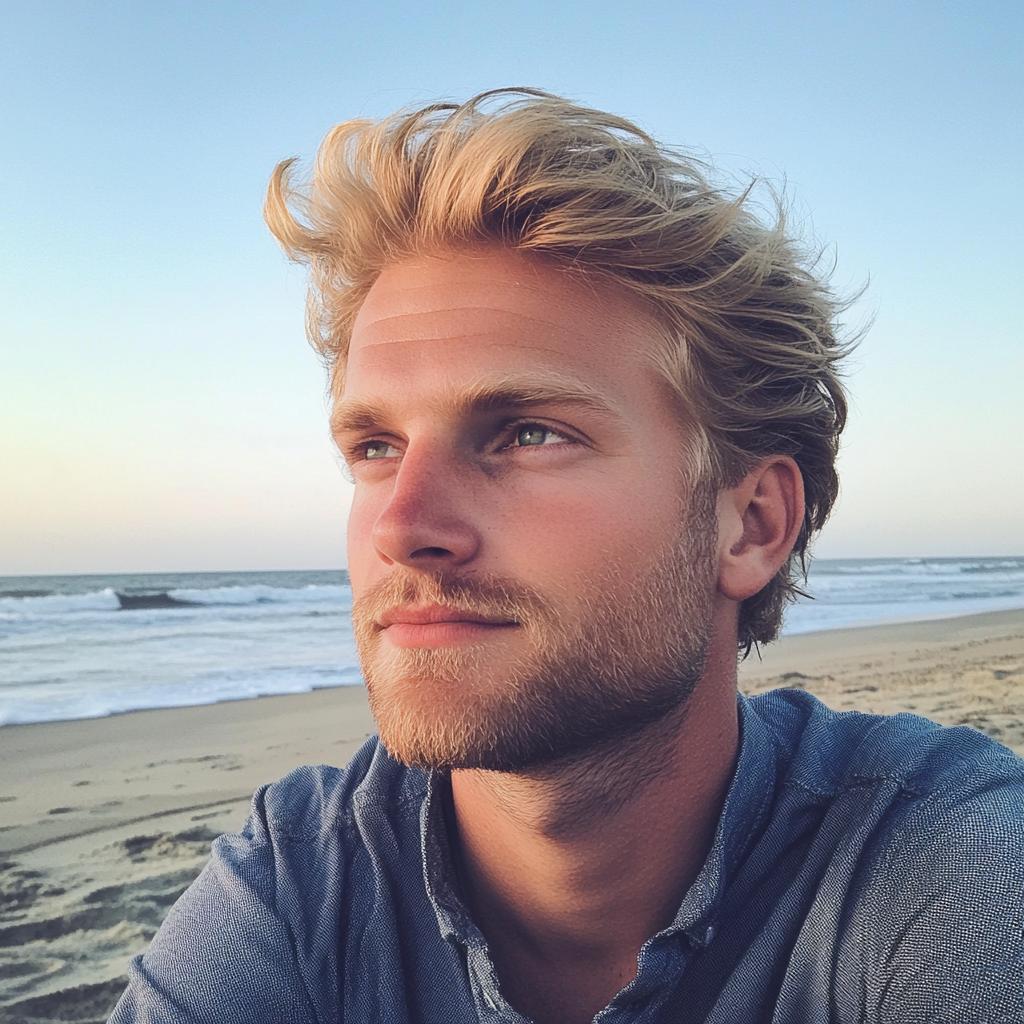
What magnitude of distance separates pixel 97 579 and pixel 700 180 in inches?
1763

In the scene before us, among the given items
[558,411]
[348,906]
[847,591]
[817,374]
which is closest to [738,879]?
[348,906]

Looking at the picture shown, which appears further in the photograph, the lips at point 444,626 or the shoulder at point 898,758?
the lips at point 444,626

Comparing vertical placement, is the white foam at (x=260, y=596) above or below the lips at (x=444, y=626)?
below

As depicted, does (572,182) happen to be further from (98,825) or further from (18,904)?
(98,825)

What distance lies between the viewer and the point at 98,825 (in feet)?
15.3

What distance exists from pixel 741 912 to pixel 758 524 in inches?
40.8

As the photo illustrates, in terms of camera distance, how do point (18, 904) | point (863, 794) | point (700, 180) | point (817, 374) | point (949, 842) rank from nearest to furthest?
1. point (949, 842)
2. point (863, 794)
3. point (700, 180)
4. point (817, 374)
5. point (18, 904)

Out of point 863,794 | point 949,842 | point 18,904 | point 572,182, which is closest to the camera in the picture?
point 949,842

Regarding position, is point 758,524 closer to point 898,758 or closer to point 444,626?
point 898,758

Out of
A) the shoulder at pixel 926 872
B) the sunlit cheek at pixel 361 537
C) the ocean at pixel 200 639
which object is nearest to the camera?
the shoulder at pixel 926 872

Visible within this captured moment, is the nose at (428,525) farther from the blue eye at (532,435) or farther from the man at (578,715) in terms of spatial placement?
the blue eye at (532,435)

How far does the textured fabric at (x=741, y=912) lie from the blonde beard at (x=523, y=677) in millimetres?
305

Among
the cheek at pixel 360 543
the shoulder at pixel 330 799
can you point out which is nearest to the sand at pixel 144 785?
A: the shoulder at pixel 330 799

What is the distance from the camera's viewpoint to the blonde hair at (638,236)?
2035 mm
